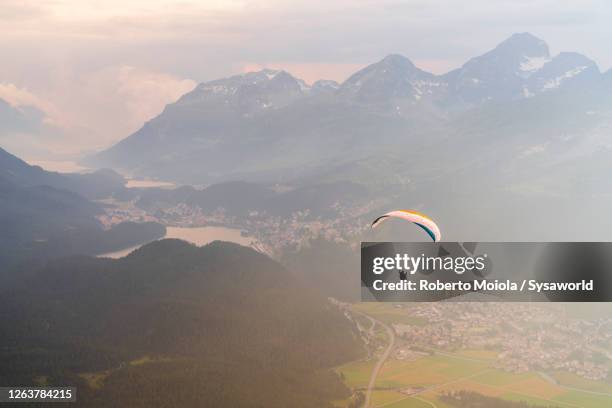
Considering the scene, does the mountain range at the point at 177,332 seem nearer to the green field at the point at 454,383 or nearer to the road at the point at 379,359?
the road at the point at 379,359

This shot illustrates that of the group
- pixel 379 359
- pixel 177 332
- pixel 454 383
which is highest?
pixel 177 332

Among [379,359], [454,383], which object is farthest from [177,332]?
[454,383]

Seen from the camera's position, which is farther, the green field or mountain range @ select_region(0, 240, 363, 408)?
the green field

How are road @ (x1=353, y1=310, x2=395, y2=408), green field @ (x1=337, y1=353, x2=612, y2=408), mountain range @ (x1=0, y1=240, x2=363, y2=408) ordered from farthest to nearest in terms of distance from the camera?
road @ (x1=353, y1=310, x2=395, y2=408) → green field @ (x1=337, y1=353, x2=612, y2=408) → mountain range @ (x1=0, y1=240, x2=363, y2=408)

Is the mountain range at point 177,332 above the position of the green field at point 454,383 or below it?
above

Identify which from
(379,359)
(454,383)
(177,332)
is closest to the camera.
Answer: (454,383)

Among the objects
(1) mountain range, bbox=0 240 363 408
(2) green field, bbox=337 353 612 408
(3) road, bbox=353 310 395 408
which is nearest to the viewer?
(1) mountain range, bbox=0 240 363 408

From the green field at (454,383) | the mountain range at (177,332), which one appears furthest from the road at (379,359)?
the mountain range at (177,332)

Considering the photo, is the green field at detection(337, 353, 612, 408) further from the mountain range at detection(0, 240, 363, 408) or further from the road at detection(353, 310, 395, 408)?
the mountain range at detection(0, 240, 363, 408)

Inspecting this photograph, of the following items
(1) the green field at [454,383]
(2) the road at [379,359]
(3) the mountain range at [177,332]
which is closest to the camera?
(3) the mountain range at [177,332]

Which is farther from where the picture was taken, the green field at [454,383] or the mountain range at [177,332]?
the green field at [454,383]

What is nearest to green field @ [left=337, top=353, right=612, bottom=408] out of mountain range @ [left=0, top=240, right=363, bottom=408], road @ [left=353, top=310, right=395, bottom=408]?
road @ [left=353, top=310, right=395, bottom=408]

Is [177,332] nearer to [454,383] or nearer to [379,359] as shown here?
[379,359]
